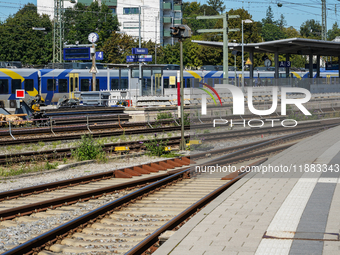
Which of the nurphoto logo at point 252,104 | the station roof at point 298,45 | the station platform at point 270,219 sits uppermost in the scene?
the station roof at point 298,45

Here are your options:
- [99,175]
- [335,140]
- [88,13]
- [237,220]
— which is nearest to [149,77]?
[335,140]

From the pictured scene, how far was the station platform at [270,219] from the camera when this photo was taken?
227 inches

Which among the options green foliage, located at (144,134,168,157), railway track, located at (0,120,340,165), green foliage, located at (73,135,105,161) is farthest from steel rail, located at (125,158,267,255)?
green foliage, located at (73,135,105,161)

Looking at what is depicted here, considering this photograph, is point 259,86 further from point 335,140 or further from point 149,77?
point 149,77

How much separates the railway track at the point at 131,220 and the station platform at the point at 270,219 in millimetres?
473

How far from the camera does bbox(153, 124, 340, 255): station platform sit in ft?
18.9

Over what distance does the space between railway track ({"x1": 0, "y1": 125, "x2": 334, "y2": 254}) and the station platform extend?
47 centimetres

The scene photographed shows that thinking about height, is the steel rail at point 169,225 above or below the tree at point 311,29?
below

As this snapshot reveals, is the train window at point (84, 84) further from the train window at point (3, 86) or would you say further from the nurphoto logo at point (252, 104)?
the nurphoto logo at point (252, 104)

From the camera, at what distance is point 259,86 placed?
1480 centimetres

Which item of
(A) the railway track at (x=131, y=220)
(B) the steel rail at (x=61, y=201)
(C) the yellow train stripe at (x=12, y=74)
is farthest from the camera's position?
(C) the yellow train stripe at (x=12, y=74)

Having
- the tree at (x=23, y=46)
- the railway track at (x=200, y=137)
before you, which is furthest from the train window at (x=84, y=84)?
the tree at (x=23, y=46)

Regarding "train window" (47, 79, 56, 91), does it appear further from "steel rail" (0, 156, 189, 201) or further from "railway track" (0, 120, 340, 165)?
"steel rail" (0, 156, 189, 201)

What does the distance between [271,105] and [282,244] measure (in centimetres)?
760
